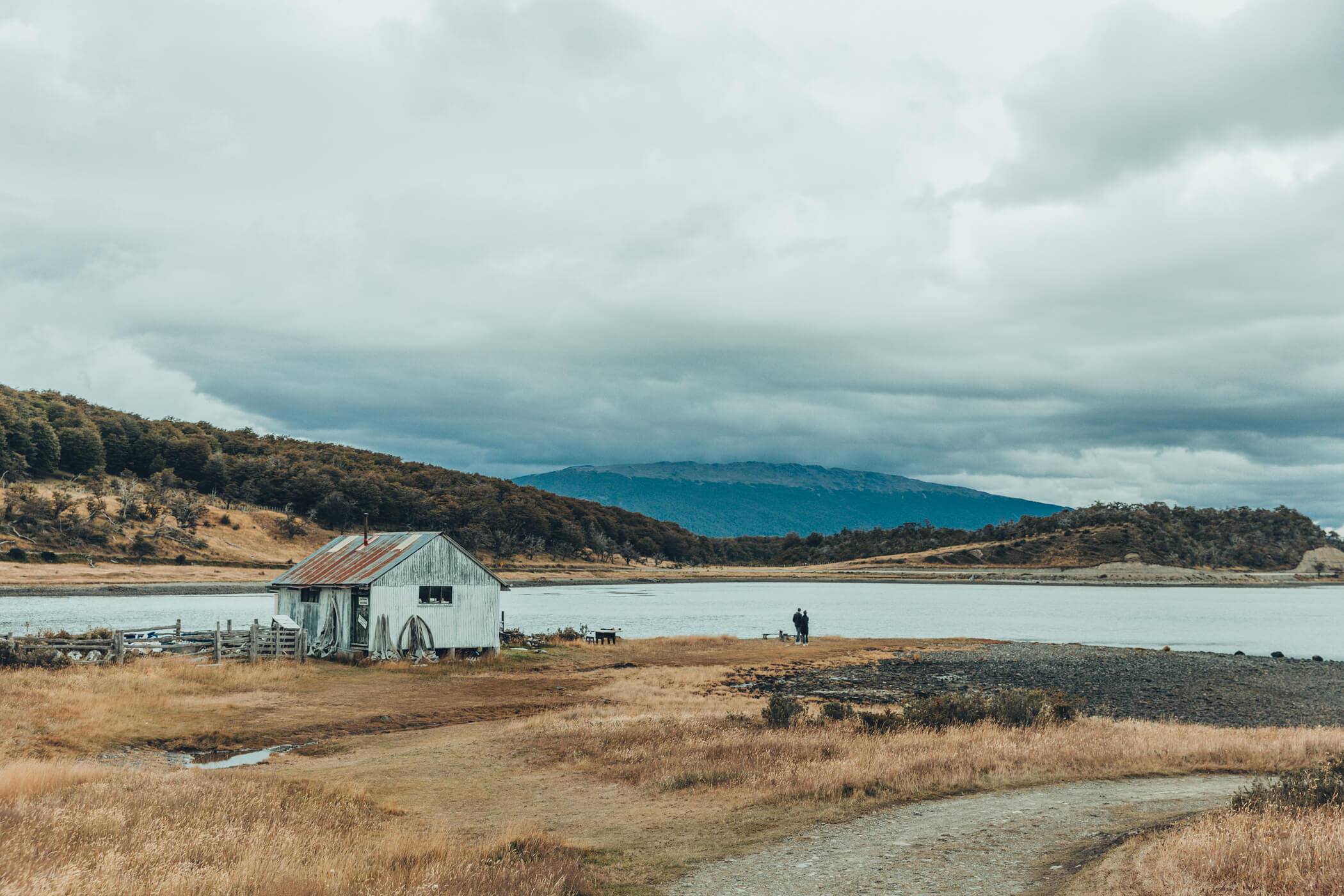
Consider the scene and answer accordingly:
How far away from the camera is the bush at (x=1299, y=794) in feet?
35.8

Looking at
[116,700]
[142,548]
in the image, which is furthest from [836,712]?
[142,548]

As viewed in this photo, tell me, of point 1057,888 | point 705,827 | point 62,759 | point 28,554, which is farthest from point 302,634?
point 28,554

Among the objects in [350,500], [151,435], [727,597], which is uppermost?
[151,435]

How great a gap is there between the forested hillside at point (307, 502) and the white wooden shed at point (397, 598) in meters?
76.1

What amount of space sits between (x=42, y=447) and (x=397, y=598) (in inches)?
4559

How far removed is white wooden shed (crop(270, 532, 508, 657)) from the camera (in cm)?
3747

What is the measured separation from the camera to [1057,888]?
9.32 metres

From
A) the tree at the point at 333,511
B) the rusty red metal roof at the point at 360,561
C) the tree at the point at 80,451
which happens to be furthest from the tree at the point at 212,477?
the rusty red metal roof at the point at 360,561

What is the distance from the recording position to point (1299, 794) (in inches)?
441

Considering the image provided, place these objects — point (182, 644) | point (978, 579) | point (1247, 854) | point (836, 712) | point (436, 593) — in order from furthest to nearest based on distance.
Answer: point (978, 579)
point (436, 593)
point (182, 644)
point (836, 712)
point (1247, 854)

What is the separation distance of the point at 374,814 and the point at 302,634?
86.0 feet

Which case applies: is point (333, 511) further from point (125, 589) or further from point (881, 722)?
point (881, 722)

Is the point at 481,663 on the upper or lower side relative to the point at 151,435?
lower

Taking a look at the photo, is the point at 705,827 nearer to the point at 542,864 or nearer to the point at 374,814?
the point at 542,864
